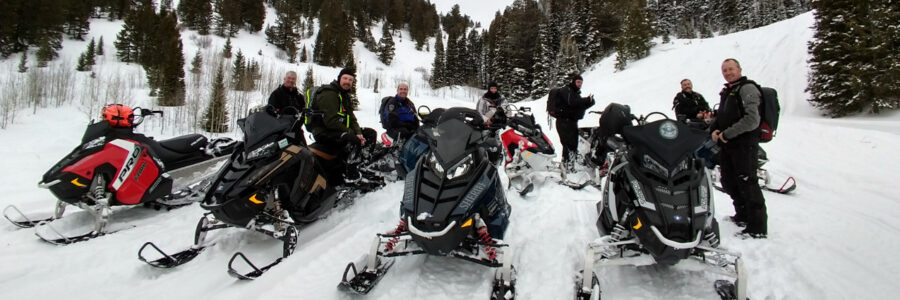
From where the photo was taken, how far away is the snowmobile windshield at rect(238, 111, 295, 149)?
3049 mm

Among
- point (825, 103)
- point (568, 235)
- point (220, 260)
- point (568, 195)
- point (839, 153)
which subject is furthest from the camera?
point (825, 103)

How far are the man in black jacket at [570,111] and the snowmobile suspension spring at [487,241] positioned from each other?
378 centimetres

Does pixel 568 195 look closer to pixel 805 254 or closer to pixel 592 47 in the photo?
pixel 805 254

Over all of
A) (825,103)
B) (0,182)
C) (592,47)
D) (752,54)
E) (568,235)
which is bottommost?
(0,182)

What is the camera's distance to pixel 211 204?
2773mm

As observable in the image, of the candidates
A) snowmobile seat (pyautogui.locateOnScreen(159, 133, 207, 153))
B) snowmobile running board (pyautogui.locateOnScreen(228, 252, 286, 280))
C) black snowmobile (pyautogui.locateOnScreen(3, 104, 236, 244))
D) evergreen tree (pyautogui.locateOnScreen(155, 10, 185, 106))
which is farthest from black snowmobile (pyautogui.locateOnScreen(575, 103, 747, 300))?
evergreen tree (pyautogui.locateOnScreen(155, 10, 185, 106))

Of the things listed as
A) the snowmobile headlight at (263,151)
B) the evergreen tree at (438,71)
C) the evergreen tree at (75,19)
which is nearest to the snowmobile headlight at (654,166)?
the snowmobile headlight at (263,151)

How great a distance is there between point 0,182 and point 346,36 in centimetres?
3782

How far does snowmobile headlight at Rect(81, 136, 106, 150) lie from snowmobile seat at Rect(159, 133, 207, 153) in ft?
2.39

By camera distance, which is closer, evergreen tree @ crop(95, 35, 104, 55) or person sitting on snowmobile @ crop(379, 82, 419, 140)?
person sitting on snowmobile @ crop(379, 82, 419, 140)

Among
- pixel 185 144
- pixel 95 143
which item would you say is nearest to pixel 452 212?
pixel 95 143

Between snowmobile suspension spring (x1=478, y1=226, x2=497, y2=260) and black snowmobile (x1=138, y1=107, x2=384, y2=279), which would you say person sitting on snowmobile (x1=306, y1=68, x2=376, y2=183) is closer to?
black snowmobile (x1=138, y1=107, x2=384, y2=279)

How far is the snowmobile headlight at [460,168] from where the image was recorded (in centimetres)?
244

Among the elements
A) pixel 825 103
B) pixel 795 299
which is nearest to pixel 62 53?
pixel 795 299
